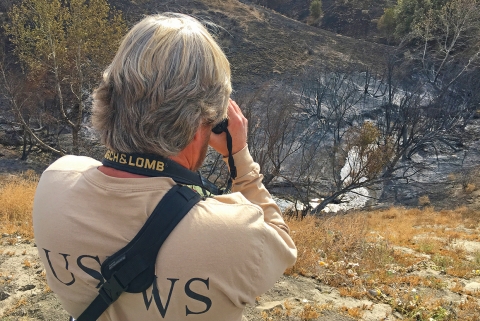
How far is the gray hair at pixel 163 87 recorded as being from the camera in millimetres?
1116

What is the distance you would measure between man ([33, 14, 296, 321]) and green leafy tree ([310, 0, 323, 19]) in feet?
154

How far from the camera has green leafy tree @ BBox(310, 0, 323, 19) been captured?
4425 centimetres

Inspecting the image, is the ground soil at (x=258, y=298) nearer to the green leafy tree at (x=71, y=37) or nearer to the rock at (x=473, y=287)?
the rock at (x=473, y=287)

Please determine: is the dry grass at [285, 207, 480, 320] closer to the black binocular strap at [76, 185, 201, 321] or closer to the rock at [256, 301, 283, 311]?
the rock at [256, 301, 283, 311]

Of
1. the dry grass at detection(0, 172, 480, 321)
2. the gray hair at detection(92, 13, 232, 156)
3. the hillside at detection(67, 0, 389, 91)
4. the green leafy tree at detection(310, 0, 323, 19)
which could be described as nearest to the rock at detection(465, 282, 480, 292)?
the dry grass at detection(0, 172, 480, 321)

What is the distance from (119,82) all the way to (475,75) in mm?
31736

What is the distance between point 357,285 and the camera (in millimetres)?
4883

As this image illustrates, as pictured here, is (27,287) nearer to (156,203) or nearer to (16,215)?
(16,215)

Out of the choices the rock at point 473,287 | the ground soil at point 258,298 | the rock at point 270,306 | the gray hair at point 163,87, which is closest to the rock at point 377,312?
the ground soil at point 258,298

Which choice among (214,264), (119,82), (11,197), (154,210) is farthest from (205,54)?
(11,197)

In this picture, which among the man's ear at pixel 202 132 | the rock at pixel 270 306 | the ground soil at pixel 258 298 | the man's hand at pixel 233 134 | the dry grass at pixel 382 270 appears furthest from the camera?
the dry grass at pixel 382 270

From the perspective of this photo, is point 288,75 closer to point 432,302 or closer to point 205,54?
point 432,302

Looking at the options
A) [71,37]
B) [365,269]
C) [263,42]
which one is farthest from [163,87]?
[263,42]

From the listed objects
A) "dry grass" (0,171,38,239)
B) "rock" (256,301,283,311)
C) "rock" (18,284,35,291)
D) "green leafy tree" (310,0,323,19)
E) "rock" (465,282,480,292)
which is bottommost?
"dry grass" (0,171,38,239)
